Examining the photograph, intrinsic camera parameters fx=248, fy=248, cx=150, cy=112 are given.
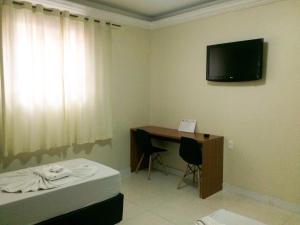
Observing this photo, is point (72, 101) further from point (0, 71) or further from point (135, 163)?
point (135, 163)

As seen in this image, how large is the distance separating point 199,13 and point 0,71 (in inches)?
108

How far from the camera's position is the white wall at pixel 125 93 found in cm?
396

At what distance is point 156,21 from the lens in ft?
14.1

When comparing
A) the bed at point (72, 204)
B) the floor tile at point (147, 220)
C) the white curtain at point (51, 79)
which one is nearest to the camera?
the bed at point (72, 204)

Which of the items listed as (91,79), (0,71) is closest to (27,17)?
(0,71)

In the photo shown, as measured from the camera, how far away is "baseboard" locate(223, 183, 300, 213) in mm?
2951

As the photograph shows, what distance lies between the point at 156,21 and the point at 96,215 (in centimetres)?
327

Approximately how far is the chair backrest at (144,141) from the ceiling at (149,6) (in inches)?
75.9

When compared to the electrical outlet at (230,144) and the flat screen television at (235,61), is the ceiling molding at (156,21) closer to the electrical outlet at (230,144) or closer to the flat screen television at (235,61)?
the flat screen television at (235,61)

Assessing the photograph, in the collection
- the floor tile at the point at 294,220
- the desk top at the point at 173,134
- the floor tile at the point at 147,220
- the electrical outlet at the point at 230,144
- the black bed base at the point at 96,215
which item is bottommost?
the floor tile at the point at 147,220

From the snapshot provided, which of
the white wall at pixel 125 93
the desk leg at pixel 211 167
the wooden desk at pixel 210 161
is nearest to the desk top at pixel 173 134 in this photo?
the wooden desk at pixel 210 161

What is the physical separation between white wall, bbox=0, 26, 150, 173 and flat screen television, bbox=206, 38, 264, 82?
4.19 ft

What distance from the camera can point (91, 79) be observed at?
3.58m

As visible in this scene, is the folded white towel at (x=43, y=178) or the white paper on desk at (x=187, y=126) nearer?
the folded white towel at (x=43, y=178)
